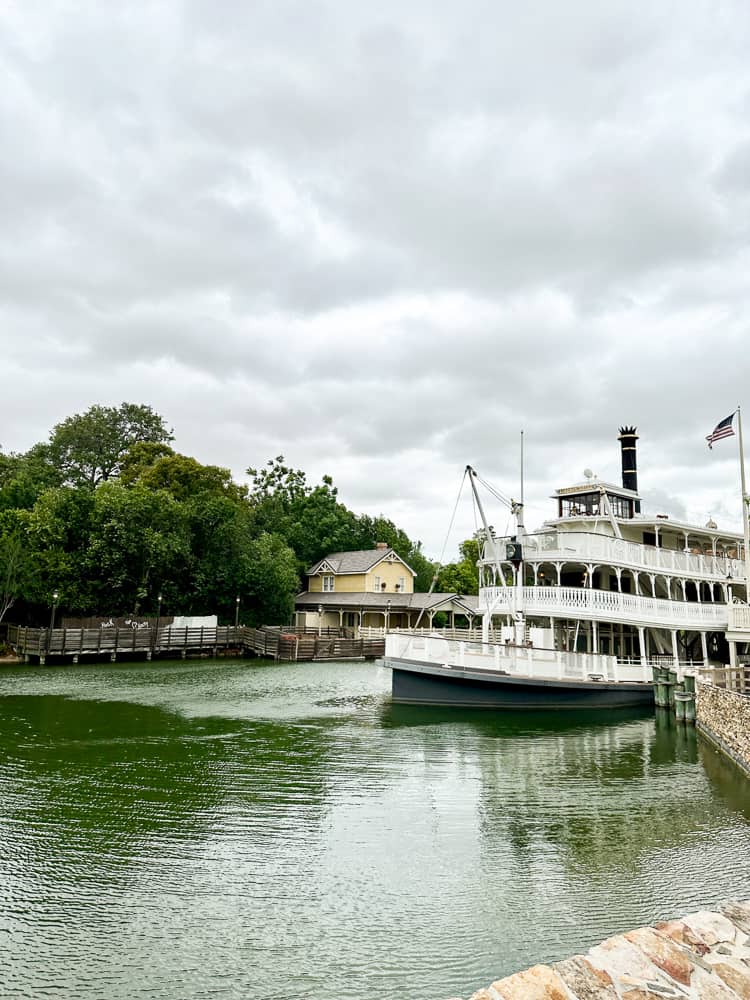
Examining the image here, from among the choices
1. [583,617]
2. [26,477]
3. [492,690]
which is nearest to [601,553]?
[583,617]

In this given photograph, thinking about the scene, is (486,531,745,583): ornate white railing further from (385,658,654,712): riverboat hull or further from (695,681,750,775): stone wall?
(695,681,750,775): stone wall

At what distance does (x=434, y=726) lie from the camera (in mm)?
20594

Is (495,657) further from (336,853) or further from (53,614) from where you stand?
(53,614)

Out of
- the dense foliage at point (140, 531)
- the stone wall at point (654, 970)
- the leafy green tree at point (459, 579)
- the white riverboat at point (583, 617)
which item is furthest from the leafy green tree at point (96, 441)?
the stone wall at point (654, 970)

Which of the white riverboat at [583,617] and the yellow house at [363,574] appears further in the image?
the yellow house at [363,574]

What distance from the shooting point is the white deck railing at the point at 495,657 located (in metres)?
23.0

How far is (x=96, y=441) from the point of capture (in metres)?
65.2

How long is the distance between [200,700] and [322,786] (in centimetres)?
1335

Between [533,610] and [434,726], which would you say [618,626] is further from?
[434,726]

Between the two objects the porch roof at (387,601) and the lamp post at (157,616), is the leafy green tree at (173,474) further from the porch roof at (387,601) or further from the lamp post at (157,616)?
the porch roof at (387,601)

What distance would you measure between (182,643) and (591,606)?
28368 mm

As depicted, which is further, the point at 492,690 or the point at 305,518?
the point at 305,518

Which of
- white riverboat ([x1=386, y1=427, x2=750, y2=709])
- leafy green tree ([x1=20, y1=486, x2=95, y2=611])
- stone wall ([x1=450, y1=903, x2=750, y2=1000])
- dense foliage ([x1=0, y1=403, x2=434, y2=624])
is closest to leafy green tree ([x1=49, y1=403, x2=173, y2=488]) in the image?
dense foliage ([x1=0, y1=403, x2=434, y2=624])

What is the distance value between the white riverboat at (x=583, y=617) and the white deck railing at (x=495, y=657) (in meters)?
0.03
